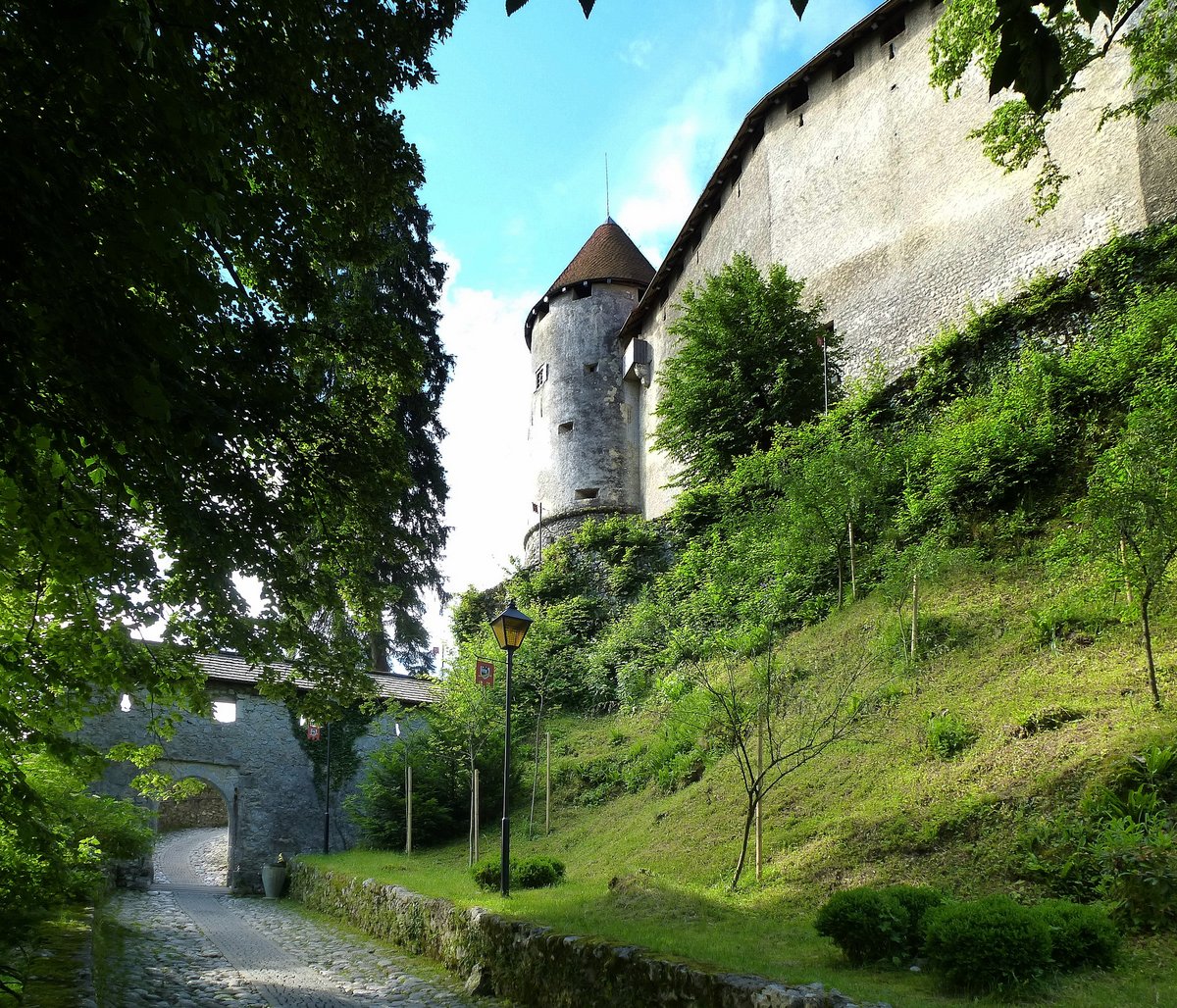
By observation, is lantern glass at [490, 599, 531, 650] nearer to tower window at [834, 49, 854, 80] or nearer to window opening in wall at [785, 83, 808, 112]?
tower window at [834, 49, 854, 80]

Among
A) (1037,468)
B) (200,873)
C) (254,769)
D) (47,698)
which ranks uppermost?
(1037,468)

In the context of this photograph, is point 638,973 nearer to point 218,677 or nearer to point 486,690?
point 486,690

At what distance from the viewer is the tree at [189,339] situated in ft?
9.78

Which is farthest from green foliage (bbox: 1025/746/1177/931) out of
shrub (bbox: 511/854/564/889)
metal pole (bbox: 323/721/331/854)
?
metal pole (bbox: 323/721/331/854)

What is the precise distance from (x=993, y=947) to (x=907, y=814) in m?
2.79

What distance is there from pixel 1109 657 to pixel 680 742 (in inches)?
225

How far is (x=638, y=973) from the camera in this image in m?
5.01

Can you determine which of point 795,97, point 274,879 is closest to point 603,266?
point 795,97

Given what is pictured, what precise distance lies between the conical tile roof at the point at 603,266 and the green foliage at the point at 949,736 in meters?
23.8

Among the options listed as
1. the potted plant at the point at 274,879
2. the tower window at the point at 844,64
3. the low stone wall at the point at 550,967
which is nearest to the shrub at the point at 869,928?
the low stone wall at the point at 550,967

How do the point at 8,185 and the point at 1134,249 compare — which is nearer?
the point at 8,185

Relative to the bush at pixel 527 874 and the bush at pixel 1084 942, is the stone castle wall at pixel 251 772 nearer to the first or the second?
Answer: the bush at pixel 527 874

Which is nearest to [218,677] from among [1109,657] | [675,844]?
[675,844]

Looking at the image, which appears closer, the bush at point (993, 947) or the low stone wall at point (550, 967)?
the low stone wall at point (550, 967)
